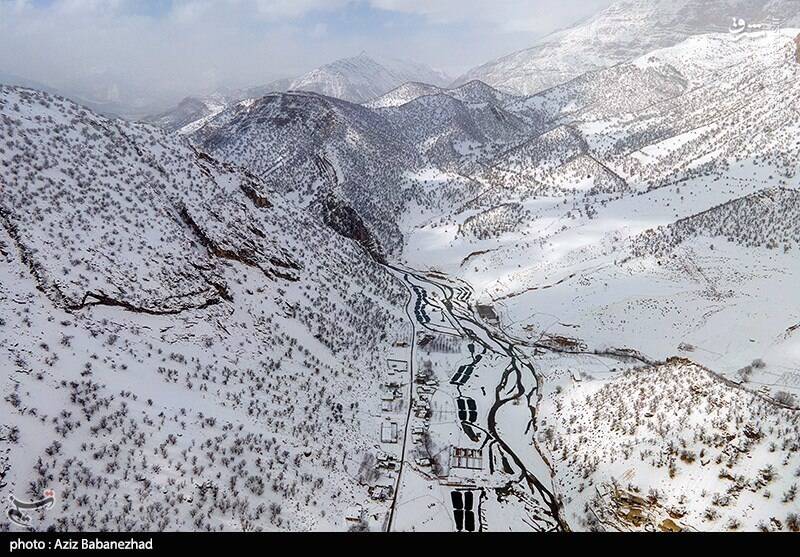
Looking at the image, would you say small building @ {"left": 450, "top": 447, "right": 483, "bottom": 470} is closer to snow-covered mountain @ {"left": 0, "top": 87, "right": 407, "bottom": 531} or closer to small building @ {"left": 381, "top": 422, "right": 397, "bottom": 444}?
small building @ {"left": 381, "top": 422, "right": 397, "bottom": 444}

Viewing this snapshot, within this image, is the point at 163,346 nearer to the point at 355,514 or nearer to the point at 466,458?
the point at 355,514

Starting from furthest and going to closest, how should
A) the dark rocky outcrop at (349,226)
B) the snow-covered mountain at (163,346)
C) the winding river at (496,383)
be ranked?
the dark rocky outcrop at (349,226)
the winding river at (496,383)
the snow-covered mountain at (163,346)

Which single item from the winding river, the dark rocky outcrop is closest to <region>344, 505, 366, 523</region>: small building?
the winding river

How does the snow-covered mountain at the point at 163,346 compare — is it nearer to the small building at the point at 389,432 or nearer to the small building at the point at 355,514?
the small building at the point at 355,514

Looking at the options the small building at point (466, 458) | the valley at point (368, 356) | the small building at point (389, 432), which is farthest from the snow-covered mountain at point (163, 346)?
the small building at point (466, 458)

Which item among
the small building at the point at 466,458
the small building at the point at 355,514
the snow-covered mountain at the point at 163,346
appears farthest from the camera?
the small building at the point at 466,458

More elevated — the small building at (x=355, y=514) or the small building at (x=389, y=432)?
the small building at (x=389, y=432)

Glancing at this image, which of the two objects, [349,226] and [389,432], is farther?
[349,226]

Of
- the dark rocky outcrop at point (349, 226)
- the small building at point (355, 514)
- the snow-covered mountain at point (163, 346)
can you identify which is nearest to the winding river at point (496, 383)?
the small building at point (355, 514)

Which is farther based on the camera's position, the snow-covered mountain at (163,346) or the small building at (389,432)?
the small building at (389,432)

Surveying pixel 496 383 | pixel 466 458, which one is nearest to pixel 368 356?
pixel 496 383

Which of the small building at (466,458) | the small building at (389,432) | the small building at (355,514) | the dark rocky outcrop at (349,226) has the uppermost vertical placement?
the dark rocky outcrop at (349,226)
